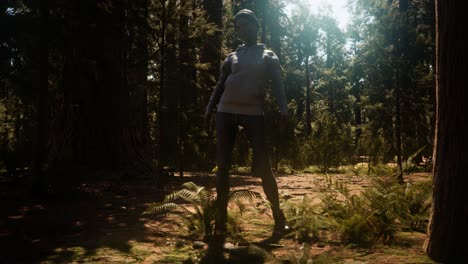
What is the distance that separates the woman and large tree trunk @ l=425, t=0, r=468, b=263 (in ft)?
5.31

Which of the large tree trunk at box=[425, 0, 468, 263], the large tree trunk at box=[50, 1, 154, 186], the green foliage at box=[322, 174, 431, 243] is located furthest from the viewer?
the large tree trunk at box=[50, 1, 154, 186]

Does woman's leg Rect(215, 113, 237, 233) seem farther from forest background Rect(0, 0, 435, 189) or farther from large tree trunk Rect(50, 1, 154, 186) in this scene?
large tree trunk Rect(50, 1, 154, 186)

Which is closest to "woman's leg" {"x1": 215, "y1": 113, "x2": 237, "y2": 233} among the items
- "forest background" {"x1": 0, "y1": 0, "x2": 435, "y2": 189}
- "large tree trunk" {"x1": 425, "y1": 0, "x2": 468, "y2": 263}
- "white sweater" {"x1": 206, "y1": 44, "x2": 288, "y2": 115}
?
"white sweater" {"x1": 206, "y1": 44, "x2": 288, "y2": 115}

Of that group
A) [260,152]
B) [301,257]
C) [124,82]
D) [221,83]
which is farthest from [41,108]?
[301,257]

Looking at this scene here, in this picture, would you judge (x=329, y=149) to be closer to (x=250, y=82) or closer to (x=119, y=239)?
(x=250, y=82)

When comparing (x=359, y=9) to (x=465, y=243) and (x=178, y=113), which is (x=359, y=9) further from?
(x=465, y=243)

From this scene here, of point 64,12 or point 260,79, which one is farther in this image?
point 64,12

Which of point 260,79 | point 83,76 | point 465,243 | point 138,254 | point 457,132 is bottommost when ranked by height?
point 138,254

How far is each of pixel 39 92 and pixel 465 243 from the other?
19.7ft

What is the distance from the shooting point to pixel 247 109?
14.7ft

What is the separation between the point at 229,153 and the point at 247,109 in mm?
532

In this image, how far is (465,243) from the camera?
3260 millimetres

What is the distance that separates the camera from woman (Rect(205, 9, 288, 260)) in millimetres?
4480

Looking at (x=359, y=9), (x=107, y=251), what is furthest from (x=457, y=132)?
(x=359, y=9)
